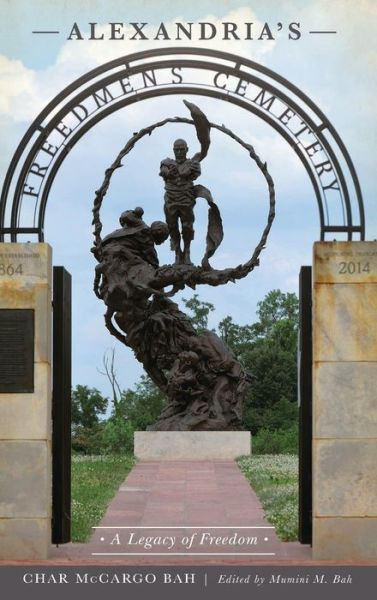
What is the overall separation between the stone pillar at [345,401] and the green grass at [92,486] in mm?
2002

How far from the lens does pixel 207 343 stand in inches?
802

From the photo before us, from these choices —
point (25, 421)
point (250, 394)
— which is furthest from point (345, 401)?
point (250, 394)

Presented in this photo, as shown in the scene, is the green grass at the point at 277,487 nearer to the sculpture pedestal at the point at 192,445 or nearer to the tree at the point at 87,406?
Result: the sculpture pedestal at the point at 192,445

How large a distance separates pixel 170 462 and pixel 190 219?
3.67 m

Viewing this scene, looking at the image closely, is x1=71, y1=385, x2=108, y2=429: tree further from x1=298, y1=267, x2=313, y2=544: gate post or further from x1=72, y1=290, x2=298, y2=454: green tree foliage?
x1=298, y1=267, x2=313, y2=544: gate post

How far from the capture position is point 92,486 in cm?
1384

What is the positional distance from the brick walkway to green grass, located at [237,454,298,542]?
111 mm

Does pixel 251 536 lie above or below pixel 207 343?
below

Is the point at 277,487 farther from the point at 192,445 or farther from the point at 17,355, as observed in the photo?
the point at 192,445

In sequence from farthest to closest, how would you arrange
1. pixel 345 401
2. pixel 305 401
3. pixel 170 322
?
pixel 170 322
pixel 305 401
pixel 345 401

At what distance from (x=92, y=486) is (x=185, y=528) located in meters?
3.88

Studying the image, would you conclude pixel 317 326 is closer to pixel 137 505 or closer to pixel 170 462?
pixel 137 505

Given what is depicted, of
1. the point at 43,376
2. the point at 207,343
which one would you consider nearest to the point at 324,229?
the point at 43,376

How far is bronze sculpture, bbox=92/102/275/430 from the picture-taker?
1877cm
